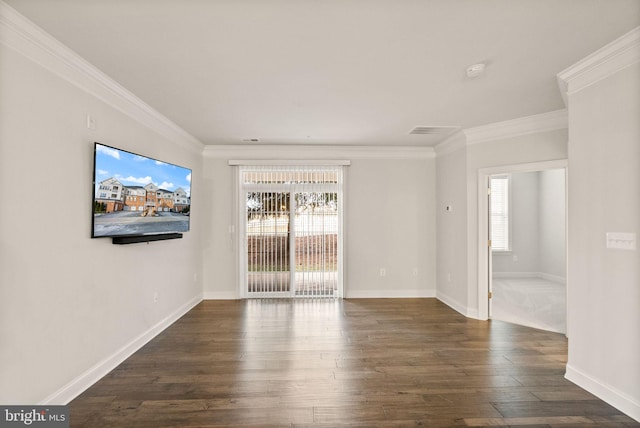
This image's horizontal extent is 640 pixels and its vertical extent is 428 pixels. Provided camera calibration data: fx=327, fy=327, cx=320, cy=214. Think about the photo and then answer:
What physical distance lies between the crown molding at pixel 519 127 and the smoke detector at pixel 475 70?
170 centimetres

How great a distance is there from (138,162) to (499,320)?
482 centimetres

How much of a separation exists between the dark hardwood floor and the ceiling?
102 inches

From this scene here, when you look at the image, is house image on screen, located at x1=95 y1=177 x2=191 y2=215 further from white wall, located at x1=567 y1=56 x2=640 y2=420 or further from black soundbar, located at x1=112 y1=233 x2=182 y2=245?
white wall, located at x1=567 y1=56 x2=640 y2=420

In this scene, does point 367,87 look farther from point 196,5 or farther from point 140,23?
point 140,23

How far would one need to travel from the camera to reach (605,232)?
249cm

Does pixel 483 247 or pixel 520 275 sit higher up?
pixel 483 247

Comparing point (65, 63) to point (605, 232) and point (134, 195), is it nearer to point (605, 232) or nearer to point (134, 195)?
point (134, 195)

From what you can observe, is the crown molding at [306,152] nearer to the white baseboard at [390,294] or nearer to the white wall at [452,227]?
the white wall at [452,227]

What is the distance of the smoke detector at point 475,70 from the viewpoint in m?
2.61

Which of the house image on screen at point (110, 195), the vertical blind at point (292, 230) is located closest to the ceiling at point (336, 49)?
the house image on screen at point (110, 195)

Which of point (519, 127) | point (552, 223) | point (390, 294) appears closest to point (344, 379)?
point (390, 294)

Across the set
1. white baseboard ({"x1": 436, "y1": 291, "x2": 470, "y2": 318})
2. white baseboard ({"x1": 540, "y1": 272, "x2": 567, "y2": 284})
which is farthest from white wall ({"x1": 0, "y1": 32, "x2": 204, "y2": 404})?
white baseboard ({"x1": 540, "y1": 272, "x2": 567, "y2": 284})

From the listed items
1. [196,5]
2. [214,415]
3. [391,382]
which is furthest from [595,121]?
[214,415]

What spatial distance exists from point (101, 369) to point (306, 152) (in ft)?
13.2
